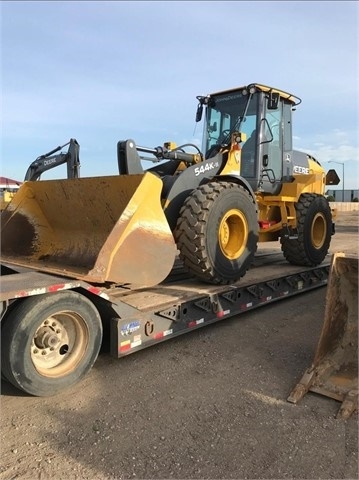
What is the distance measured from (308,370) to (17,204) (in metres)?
3.88

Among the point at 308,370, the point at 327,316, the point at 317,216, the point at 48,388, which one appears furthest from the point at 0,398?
the point at 317,216

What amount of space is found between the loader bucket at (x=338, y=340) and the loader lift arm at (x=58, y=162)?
3601 millimetres

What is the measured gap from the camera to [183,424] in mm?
3127

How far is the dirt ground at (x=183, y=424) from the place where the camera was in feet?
8.75

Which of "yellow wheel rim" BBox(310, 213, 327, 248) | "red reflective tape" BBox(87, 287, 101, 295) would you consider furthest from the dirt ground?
"yellow wheel rim" BBox(310, 213, 327, 248)

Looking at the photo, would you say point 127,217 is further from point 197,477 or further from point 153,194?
point 197,477

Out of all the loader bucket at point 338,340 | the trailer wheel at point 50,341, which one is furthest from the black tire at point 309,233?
the trailer wheel at point 50,341

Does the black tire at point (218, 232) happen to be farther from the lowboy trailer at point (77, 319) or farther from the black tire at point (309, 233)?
the black tire at point (309, 233)

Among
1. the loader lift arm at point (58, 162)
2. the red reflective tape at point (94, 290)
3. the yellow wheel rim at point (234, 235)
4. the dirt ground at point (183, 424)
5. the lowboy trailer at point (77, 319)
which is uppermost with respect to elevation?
the loader lift arm at point (58, 162)

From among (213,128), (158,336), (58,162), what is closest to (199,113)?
(213,128)

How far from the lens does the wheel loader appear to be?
423 cm

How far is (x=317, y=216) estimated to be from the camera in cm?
732

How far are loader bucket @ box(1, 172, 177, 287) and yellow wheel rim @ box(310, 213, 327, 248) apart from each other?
3897 millimetres

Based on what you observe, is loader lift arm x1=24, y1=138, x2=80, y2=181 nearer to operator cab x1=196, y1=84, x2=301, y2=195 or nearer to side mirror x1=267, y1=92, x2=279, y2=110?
operator cab x1=196, y1=84, x2=301, y2=195
